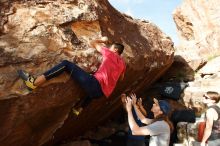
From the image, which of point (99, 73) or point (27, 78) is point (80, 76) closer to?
point (99, 73)

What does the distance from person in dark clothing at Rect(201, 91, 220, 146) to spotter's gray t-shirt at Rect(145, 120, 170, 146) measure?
116 cm

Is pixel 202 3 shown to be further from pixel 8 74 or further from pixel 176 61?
pixel 8 74

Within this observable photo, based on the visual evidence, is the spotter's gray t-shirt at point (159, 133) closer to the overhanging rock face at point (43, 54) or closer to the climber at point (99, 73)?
the climber at point (99, 73)

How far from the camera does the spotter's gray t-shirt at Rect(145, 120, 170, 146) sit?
5934 mm

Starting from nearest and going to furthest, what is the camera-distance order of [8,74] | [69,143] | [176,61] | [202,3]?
[8,74], [69,143], [176,61], [202,3]

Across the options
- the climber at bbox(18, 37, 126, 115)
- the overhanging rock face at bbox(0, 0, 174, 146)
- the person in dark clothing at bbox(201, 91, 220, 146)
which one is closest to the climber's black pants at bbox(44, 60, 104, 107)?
the climber at bbox(18, 37, 126, 115)

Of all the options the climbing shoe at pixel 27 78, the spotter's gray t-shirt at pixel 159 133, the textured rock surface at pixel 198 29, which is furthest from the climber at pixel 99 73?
the textured rock surface at pixel 198 29

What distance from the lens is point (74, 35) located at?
7188 millimetres

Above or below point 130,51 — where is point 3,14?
above

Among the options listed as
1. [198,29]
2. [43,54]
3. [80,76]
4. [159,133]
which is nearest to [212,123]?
[159,133]

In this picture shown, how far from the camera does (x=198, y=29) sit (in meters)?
19.7

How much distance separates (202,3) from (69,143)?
13.2 metres

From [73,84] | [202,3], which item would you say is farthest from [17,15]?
[202,3]

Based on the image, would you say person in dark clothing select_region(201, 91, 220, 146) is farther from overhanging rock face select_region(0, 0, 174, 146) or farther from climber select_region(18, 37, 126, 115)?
overhanging rock face select_region(0, 0, 174, 146)
